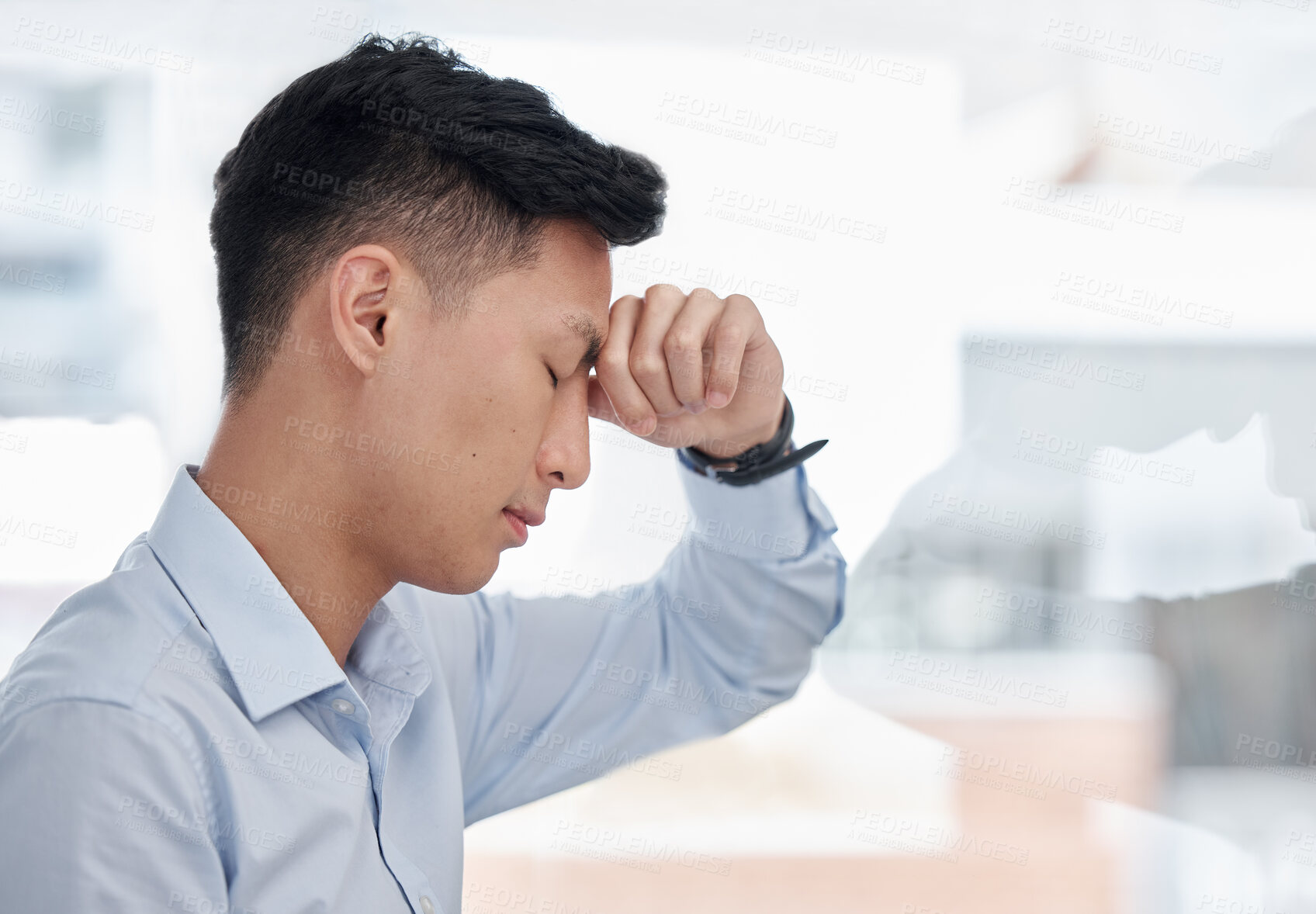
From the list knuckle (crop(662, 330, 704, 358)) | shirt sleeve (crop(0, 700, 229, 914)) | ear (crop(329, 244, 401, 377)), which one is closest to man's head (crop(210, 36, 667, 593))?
ear (crop(329, 244, 401, 377))

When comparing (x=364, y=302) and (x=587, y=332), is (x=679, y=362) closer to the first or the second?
(x=587, y=332)

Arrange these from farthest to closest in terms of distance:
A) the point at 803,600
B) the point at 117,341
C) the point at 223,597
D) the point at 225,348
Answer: the point at 117,341
the point at 803,600
the point at 225,348
the point at 223,597

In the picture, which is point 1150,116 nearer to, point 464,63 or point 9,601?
point 464,63

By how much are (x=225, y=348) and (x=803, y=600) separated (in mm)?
636

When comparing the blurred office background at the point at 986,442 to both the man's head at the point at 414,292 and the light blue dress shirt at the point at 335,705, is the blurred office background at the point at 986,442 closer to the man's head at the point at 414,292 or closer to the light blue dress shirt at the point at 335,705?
the light blue dress shirt at the point at 335,705

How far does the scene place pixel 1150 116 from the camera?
1333 millimetres

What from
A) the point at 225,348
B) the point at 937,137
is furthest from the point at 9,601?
the point at 937,137

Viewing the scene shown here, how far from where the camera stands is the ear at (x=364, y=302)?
761 millimetres

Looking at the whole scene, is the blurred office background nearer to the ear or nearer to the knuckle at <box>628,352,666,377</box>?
the knuckle at <box>628,352,666,377</box>

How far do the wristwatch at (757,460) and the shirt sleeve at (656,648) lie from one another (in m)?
0.01

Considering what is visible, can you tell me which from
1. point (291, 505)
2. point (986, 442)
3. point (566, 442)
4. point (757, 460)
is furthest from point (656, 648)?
point (986, 442)

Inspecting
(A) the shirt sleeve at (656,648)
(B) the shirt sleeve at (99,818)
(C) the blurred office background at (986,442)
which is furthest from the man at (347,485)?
(C) the blurred office background at (986,442)

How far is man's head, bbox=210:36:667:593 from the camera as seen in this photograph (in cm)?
79

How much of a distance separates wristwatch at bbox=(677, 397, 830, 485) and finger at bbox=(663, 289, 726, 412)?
0.42 feet
